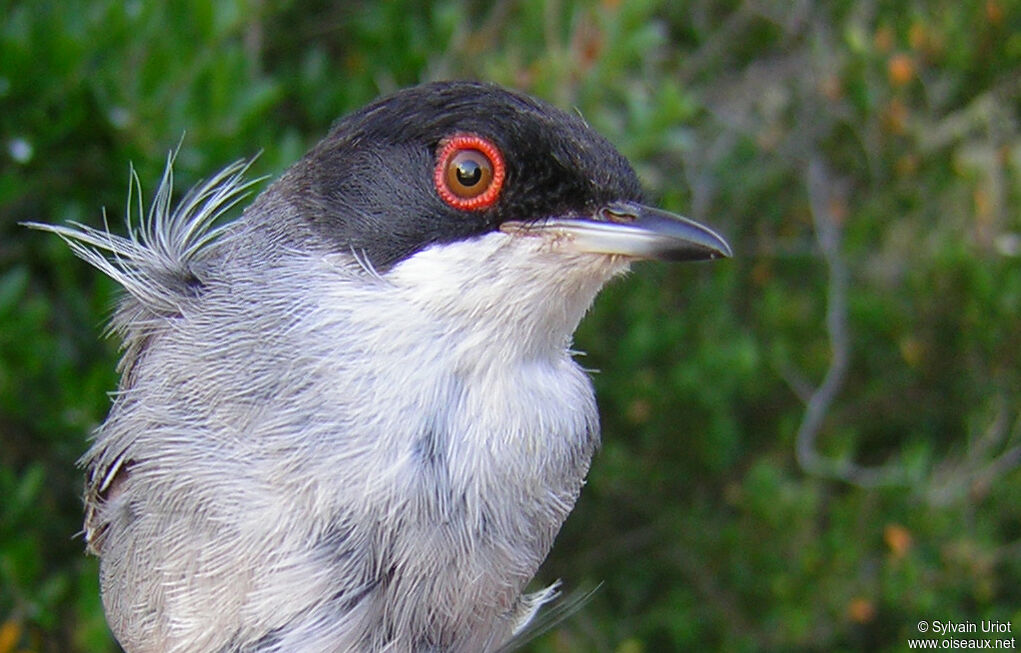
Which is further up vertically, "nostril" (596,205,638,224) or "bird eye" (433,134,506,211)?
"bird eye" (433,134,506,211)

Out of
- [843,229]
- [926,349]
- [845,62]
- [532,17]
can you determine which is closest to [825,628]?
[926,349]

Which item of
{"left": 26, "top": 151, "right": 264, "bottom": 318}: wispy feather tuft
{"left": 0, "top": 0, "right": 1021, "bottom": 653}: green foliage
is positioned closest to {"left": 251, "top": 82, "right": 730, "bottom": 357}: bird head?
{"left": 26, "top": 151, "right": 264, "bottom": 318}: wispy feather tuft

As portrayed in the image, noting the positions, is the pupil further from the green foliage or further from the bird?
the green foliage

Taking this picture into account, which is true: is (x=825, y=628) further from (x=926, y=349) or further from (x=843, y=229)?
(x=843, y=229)

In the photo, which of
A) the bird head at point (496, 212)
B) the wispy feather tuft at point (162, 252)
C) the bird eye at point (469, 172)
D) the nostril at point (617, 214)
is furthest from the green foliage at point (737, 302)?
the nostril at point (617, 214)

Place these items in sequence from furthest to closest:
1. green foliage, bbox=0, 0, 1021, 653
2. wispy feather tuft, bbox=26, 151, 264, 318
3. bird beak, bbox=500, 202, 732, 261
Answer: green foliage, bbox=0, 0, 1021, 653
wispy feather tuft, bbox=26, 151, 264, 318
bird beak, bbox=500, 202, 732, 261

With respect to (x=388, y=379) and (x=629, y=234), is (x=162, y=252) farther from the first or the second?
(x=629, y=234)

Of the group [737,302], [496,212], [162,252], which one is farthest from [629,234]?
[737,302]

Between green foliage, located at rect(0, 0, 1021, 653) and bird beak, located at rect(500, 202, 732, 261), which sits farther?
green foliage, located at rect(0, 0, 1021, 653)
